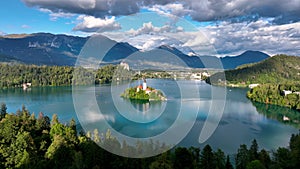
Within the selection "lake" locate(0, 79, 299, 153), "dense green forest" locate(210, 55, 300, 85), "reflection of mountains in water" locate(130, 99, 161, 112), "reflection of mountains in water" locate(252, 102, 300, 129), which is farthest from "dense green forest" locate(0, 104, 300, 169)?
"dense green forest" locate(210, 55, 300, 85)

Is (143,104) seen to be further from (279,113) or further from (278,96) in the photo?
(278,96)

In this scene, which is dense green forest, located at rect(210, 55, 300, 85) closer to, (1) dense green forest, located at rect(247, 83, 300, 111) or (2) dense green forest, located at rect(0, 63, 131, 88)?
(1) dense green forest, located at rect(247, 83, 300, 111)

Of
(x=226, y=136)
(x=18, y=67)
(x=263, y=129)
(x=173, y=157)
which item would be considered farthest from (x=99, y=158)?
(x=18, y=67)

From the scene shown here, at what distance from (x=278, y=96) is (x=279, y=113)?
13.1 feet

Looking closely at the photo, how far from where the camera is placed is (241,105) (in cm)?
1733

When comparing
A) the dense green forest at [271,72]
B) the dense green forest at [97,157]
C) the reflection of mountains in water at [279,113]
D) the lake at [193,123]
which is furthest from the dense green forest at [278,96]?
the dense green forest at [97,157]

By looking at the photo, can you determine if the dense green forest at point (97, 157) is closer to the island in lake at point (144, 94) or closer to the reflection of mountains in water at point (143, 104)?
the reflection of mountains in water at point (143, 104)

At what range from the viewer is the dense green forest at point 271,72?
32.7 m

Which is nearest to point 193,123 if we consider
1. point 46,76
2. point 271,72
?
point 46,76

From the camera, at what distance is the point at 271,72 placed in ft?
115

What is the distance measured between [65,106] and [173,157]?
1086 cm

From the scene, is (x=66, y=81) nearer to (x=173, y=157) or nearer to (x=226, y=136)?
(x=226, y=136)

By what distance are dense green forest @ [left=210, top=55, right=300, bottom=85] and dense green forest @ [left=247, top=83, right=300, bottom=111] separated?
34.1 ft

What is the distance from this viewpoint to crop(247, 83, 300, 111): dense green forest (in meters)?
17.4
